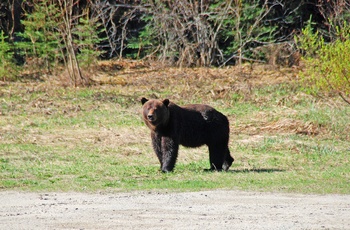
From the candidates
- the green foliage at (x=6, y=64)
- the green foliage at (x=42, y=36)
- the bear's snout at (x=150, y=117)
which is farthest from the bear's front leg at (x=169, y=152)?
the green foliage at (x=42, y=36)

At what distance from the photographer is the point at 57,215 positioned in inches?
404

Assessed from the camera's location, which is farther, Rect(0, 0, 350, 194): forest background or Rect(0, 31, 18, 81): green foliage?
Rect(0, 31, 18, 81): green foliage

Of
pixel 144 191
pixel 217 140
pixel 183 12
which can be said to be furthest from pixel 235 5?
pixel 144 191

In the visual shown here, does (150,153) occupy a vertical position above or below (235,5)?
below

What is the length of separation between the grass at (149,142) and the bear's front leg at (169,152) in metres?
0.24

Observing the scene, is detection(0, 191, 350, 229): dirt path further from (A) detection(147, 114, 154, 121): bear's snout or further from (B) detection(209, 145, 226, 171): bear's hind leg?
(B) detection(209, 145, 226, 171): bear's hind leg

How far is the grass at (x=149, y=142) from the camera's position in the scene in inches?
516

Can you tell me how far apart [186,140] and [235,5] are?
15977 mm

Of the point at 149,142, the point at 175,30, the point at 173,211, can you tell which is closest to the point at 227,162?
the point at 149,142

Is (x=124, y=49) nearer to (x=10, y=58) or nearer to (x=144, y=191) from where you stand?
(x=10, y=58)

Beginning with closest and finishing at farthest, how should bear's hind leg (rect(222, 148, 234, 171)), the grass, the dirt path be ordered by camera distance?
the dirt path, the grass, bear's hind leg (rect(222, 148, 234, 171))

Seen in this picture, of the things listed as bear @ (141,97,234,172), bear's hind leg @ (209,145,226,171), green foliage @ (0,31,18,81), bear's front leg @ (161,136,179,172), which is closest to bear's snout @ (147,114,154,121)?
bear @ (141,97,234,172)

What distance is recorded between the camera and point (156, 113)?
13.6 m

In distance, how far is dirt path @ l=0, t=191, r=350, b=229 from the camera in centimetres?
968
